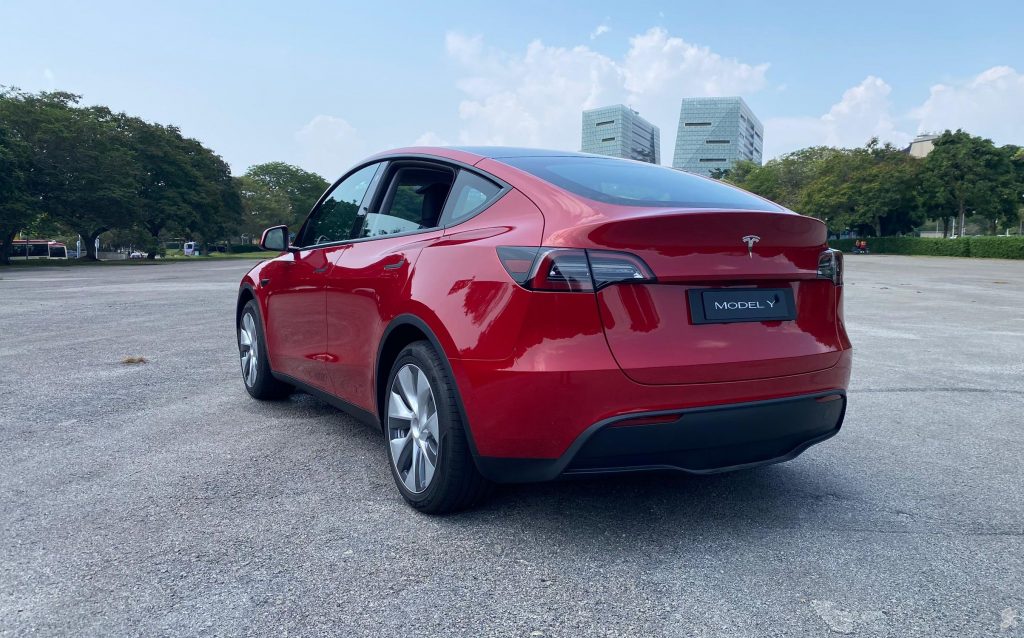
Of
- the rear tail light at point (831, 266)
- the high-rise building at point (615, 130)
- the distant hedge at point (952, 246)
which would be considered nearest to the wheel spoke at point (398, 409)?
the rear tail light at point (831, 266)

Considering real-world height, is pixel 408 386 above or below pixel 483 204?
below

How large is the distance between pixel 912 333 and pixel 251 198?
296 feet

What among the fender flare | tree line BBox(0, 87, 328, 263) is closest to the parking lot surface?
the fender flare

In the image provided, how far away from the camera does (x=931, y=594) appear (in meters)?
2.45

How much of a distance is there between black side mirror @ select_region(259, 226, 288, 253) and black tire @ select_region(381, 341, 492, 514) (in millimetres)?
2091

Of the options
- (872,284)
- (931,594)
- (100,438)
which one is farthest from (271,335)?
(872,284)

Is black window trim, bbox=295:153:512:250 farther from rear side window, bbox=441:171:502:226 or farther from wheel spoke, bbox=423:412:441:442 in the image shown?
wheel spoke, bbox=423:412:441:442

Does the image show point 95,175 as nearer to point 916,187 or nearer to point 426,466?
point 426,466

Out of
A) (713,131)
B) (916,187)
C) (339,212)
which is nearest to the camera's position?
(339,212)

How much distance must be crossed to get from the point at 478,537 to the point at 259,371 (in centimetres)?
284

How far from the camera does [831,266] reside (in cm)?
320

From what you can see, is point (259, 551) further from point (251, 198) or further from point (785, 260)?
point (251, 198)

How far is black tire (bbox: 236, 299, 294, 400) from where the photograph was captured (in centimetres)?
518

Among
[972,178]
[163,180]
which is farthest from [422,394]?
[972,178]
